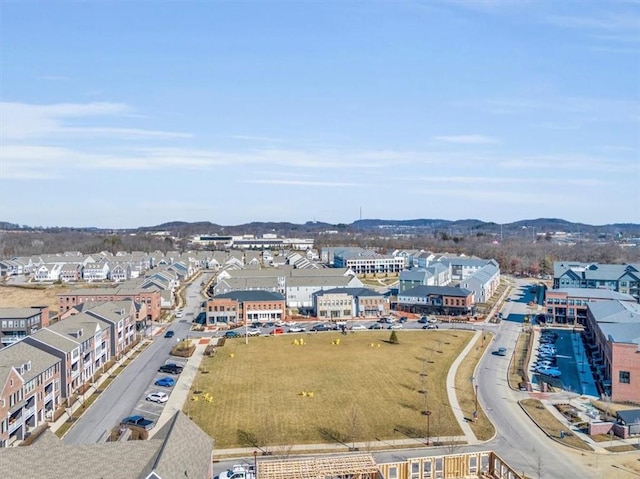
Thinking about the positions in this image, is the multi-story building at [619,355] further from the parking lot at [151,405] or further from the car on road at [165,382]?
the car on road at [165,382]

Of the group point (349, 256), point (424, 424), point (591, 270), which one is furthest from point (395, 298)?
point (424, 424)

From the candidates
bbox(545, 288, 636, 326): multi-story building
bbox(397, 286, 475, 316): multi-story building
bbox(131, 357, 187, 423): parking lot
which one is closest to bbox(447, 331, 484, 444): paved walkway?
bbox(397, 286, 475, 316): multi-story building

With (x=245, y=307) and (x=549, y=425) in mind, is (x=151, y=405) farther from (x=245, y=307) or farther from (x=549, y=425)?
(x=245, y=307)

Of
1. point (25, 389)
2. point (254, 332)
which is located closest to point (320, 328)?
point (254, 332)

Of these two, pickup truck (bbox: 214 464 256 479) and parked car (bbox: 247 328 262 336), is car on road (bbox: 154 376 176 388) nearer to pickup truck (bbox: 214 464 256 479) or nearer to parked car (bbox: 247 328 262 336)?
pickup truck (bbox: 214 464 256 479)

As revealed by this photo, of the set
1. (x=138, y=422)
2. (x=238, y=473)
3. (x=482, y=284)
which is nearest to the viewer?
(x=238, y=473)

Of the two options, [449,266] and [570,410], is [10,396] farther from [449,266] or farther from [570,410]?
[449,266]
